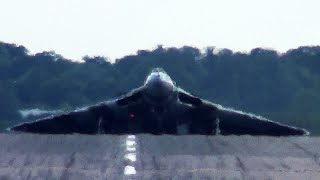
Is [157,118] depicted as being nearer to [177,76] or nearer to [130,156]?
[130,156]

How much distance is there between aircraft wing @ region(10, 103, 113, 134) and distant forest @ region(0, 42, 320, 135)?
2617 inches

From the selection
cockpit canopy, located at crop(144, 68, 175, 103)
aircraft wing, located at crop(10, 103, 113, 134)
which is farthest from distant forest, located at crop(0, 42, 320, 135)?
cockpit canopy, located at crop(144, 68, 175, 103)

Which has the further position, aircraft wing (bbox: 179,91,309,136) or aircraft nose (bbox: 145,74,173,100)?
aircraft wing (bbox: 179,91,309,136)

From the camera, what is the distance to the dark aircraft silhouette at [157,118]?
26.5m

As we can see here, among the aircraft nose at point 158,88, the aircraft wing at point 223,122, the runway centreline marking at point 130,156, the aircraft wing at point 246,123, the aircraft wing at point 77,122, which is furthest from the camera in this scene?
the aircraft wing at point 246,123

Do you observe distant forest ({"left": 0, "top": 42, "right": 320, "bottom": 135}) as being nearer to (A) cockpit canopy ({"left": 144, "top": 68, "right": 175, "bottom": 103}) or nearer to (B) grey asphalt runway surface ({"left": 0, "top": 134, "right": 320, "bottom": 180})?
(A) cockpit canopy ({"left": 144, "top": 68, "right": 175, "bottom": 103})

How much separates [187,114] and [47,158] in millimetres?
21879

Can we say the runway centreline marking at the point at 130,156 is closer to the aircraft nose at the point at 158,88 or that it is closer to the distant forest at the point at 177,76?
the aircraft nose at the point at 158,88

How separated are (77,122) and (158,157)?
81.3ft

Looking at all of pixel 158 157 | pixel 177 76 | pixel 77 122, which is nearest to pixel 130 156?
pixel 158 157

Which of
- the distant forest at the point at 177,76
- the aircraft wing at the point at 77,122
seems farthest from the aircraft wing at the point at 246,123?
the distant forest at the point at 177,76

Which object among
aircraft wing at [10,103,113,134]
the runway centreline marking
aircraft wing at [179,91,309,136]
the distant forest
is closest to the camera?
the runway centreline marking

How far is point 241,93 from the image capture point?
388 ft

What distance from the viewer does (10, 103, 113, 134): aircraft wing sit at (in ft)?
97.6
